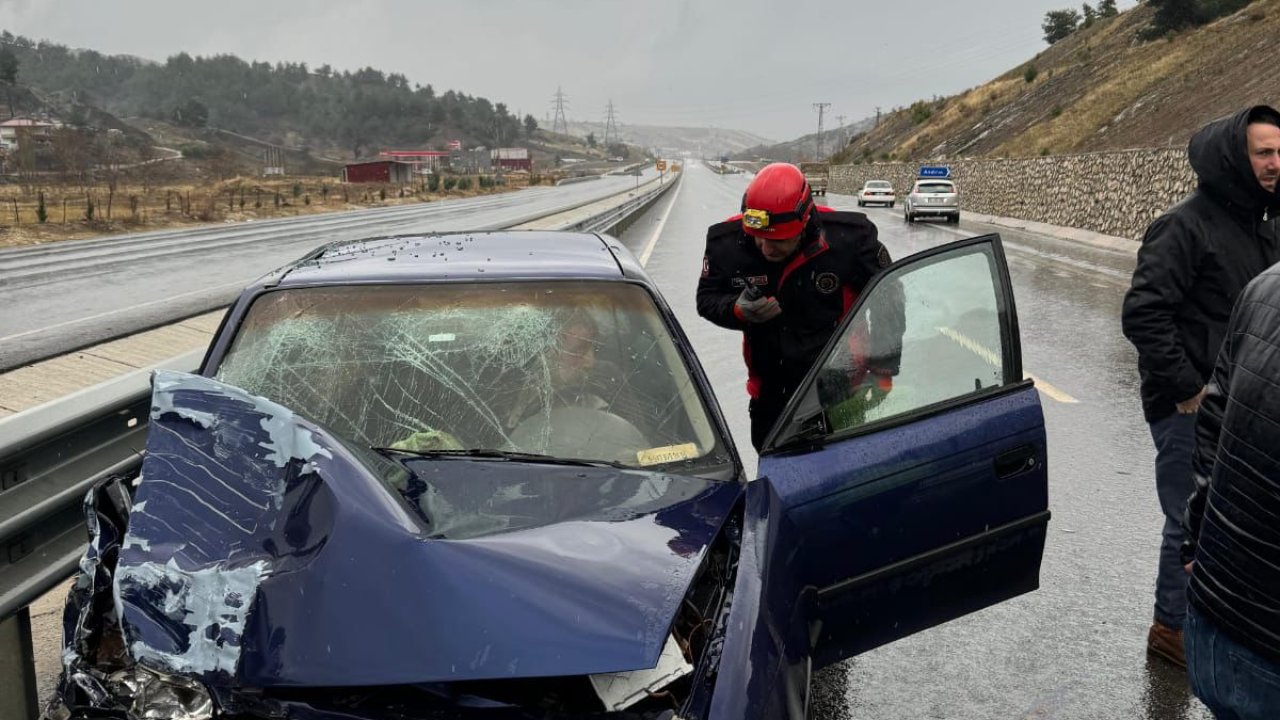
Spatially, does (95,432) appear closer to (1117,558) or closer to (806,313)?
(806,313)

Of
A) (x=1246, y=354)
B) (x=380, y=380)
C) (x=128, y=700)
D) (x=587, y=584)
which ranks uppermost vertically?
(x=1246, y=354)

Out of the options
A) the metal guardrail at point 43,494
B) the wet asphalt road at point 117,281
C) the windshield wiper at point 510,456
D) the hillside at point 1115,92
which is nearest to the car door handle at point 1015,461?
the windshield wiper at point 510,456

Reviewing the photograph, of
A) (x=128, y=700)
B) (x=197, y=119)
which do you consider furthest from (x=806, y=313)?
(x=197, y=119)

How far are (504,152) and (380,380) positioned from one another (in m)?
170

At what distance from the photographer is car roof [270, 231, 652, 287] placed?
139 inches

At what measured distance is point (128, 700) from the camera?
2045 mm

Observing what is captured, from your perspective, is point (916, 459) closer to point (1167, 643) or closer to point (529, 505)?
point (529, 505)

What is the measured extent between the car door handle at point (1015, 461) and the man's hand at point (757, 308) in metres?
0.94

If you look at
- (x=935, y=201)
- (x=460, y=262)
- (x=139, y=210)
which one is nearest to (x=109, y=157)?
(x=139, y=210)

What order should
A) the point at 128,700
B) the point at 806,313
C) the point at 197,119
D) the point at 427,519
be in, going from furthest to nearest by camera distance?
the point at 197,119, the point at 806,313, the point at 427,519, the point at 128,700

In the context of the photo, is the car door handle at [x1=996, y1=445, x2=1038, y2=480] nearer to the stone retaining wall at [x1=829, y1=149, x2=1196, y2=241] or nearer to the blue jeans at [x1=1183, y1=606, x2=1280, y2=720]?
the blue jeans at [x1=1183, y1=606, x2=1280, y2=720]

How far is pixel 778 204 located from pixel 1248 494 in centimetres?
202

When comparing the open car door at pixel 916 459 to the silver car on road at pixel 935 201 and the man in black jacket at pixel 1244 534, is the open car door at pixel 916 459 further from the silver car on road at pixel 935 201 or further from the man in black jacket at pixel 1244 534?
the silver car on road at pixel 935 201

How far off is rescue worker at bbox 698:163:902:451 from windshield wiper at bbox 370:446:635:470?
97 centimetres
